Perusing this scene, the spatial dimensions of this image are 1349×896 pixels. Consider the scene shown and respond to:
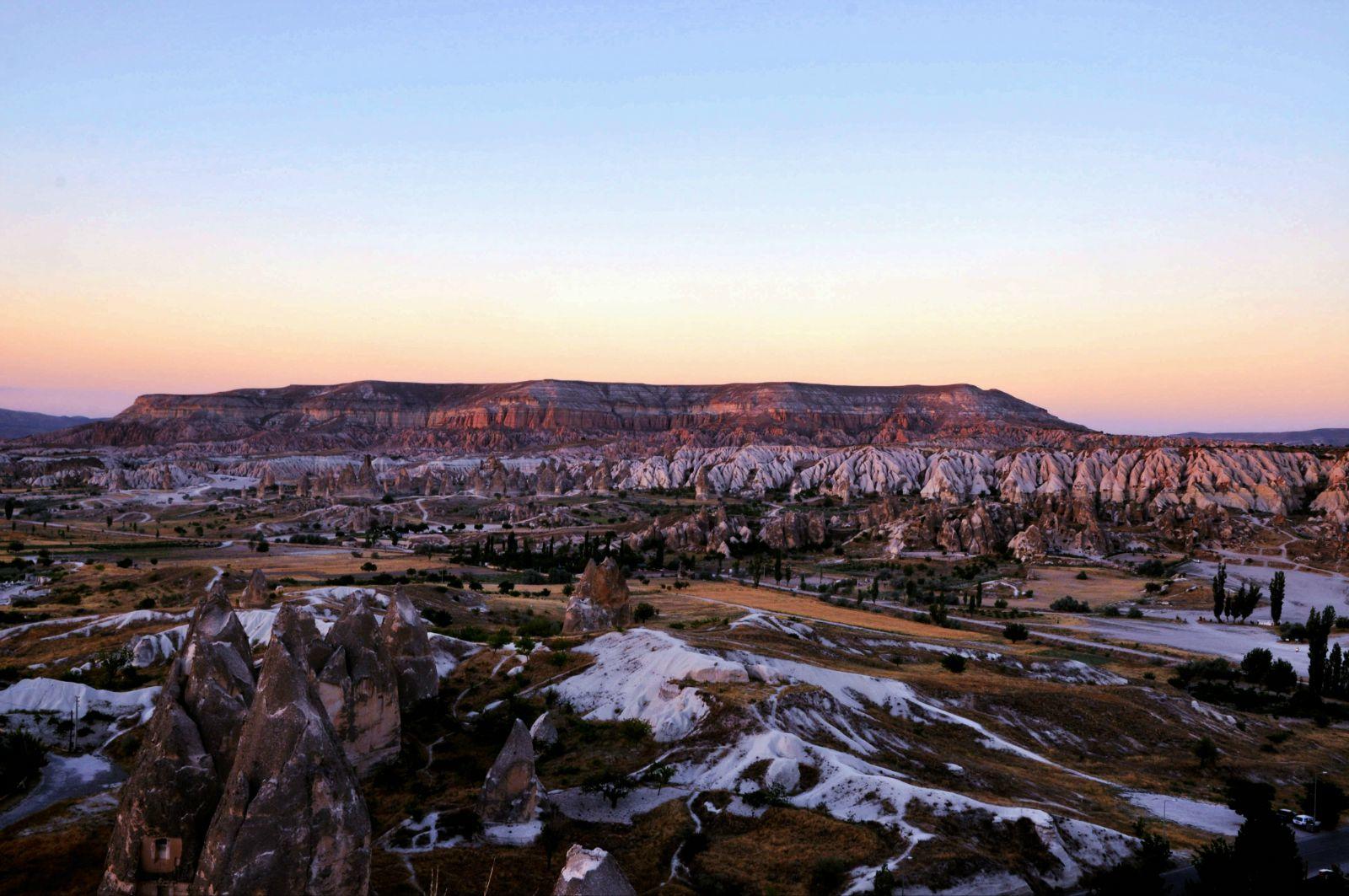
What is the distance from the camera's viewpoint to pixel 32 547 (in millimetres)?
71938

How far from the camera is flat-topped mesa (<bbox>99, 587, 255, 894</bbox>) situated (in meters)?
13.5

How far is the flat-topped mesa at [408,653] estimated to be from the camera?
27719 mm

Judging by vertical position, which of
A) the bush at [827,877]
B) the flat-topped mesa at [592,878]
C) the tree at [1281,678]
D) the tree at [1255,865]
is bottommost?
the tree at [1281,678]

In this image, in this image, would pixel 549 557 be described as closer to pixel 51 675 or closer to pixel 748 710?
pixel 51 675

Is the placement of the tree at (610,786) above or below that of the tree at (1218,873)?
below

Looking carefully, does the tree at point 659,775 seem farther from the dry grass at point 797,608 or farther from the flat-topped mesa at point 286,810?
the dry grass at point 797,608

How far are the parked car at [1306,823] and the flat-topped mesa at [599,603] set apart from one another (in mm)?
25031

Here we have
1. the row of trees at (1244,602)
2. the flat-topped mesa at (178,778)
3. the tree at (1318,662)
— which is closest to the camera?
the flat-topped mesa at (178,778)

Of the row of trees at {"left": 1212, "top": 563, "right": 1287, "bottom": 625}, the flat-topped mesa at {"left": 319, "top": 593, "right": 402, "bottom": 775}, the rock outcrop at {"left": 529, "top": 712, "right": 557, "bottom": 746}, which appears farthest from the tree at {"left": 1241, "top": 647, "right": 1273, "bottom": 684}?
the flat-topped mesa at {"left": 319, "top": 593, "right": 402, "bottom": 775}

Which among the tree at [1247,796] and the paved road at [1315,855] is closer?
the paved road at [1315,855]

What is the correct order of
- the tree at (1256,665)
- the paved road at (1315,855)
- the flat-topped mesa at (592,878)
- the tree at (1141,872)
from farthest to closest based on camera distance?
1. the tree at (1256,665)
2. the paved road at (1315,855)
3. the tree at (1141,872)
4. the flat-topped mesa at (592,878)

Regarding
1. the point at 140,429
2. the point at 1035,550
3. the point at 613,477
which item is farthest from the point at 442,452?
the point at 1035,550

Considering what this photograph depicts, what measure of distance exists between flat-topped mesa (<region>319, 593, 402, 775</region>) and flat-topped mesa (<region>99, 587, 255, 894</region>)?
682 cm

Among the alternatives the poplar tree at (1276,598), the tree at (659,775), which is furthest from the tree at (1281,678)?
the tree at (659,775)
